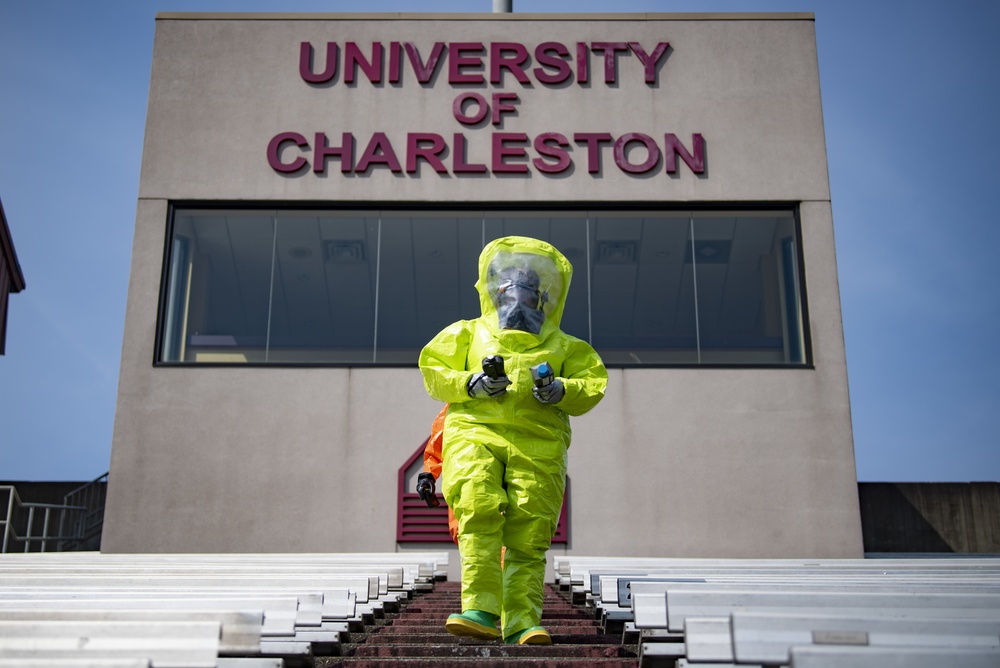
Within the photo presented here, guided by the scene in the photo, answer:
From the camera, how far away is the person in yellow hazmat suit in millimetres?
4453

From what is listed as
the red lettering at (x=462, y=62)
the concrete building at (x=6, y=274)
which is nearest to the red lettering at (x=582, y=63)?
the red lettering at (x=462, y=62)

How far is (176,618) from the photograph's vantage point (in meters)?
2.98

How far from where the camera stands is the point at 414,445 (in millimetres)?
11664

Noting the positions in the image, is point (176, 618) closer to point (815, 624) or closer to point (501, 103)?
point (815, 624)

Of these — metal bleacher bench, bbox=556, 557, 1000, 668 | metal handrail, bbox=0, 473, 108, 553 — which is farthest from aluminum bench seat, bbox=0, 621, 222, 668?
metal handrail, bbox=0, 473, 108, 553

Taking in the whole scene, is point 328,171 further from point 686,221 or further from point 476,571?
→ point 476,571

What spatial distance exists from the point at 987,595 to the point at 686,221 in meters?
9.49

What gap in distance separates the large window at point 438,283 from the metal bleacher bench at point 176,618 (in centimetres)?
682

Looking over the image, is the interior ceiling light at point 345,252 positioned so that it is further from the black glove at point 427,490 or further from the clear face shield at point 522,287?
the black glove at point 427,490

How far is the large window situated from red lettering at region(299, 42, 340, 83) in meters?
1.81

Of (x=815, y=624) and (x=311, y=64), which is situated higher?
(x=311, y=64)

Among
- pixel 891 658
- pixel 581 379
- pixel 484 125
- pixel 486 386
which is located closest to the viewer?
pixel 891 658

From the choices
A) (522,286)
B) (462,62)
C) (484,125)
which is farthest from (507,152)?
(522,286)

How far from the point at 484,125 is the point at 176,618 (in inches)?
410
